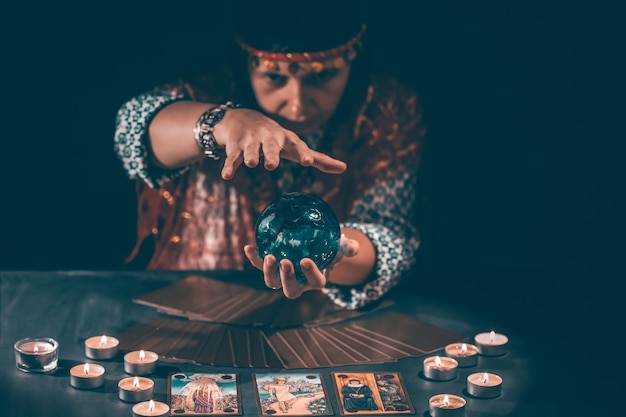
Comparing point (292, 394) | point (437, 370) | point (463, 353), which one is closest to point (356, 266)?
point (463, 353)

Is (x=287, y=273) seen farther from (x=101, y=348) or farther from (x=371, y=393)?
(x=101, y=348)

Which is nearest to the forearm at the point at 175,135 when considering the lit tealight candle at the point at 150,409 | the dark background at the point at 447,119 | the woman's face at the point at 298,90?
the woman's face at the point at 298,90

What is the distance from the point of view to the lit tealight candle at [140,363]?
390 centimetres

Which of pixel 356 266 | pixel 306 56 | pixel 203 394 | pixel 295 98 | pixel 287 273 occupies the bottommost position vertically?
pixel 203 394

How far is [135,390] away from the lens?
3723mm

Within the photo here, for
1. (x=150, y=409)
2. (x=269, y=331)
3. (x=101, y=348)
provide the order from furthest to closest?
(x=269, y=331) < (x=101, y=348) < (x=150, y=409)

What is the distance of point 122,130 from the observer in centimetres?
468

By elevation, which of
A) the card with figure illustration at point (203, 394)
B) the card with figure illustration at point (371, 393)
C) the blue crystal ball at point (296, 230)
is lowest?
the card with figure illustration at point (203, 394)

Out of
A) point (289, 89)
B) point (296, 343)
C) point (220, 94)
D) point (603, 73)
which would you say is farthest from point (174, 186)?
point (603, 73)

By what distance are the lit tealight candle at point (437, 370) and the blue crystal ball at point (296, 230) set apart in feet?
1.47

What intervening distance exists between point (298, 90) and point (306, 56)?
123mm

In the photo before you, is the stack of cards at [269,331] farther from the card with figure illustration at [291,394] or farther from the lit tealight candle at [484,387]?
the lit tealight candle at [484,387]

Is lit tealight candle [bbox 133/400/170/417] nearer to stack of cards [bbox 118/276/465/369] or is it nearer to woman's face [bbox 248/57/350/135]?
stack of cards [bbox 118/276/465/369]

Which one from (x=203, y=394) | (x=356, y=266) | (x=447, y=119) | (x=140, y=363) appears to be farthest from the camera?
(x=447, y=119)
